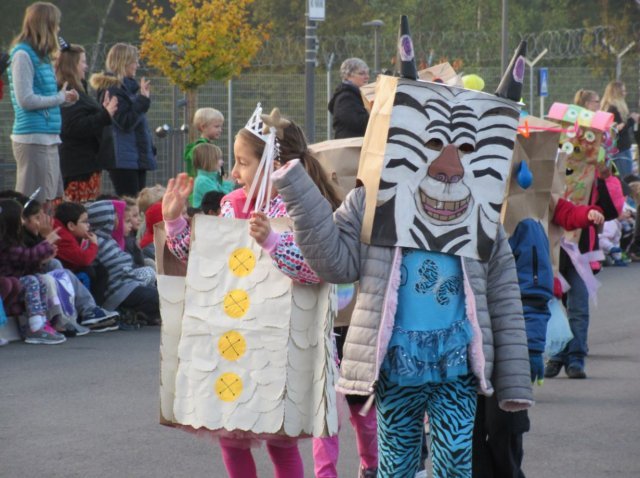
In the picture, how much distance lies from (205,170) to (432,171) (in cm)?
793

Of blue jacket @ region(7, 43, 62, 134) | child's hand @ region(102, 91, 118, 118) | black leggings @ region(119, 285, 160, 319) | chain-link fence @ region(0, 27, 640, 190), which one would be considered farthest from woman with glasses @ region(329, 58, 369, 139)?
blue jacket @ region(7, 43, 62, 134)

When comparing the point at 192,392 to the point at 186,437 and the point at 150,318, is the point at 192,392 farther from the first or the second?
the point at 150,318

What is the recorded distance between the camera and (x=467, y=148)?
15.8 feet

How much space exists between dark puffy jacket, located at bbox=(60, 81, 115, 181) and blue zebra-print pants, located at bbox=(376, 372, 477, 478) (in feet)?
26.2

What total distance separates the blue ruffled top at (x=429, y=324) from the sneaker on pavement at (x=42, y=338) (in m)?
6.17

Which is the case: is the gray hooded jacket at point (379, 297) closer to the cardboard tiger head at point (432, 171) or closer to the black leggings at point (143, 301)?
the cardboard tiger head at point (432, 171)

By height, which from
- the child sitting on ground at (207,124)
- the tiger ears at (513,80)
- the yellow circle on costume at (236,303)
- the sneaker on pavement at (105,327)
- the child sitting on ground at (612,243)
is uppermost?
the tiger ears at (513,80)

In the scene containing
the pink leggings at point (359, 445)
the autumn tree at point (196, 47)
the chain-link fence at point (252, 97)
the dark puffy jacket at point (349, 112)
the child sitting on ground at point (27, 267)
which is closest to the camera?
the pink leggings at point (359, 445)

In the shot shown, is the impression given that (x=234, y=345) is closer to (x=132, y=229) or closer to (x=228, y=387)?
(x=228, y=387)

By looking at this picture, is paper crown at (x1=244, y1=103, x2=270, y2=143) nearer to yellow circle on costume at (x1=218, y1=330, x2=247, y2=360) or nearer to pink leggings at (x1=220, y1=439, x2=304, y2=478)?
yellow circle on costume at (x1=218, y1=330, x2=247, y2=360)

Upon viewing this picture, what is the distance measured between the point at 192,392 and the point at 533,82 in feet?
90.9

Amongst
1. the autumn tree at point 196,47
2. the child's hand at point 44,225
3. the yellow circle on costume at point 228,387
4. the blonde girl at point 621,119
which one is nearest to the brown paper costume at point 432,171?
the yellow circle on costume at point 228,387

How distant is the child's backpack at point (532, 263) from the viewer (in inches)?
234

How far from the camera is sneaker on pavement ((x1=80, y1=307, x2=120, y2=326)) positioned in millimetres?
11126
